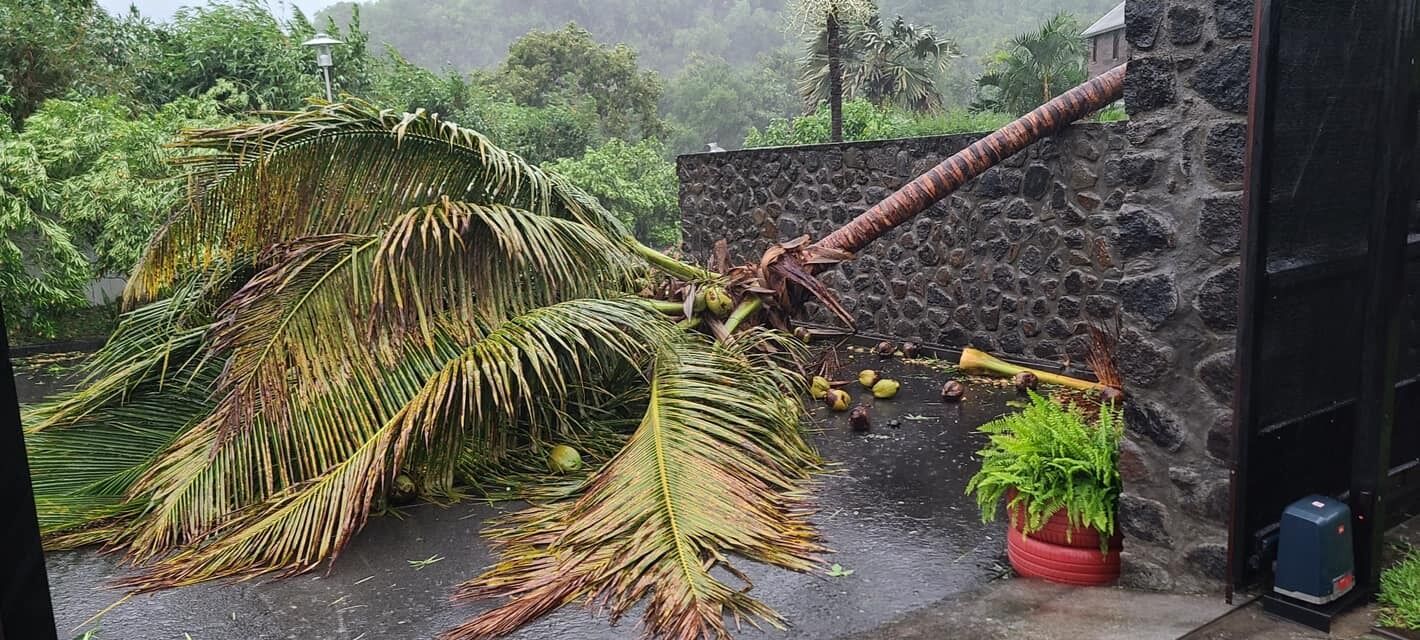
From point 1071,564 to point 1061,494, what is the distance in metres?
0.23

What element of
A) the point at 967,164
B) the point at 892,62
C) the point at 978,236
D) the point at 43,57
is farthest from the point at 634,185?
the point at 967,164

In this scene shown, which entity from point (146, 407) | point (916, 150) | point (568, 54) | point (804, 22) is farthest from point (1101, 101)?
point (568, 54)

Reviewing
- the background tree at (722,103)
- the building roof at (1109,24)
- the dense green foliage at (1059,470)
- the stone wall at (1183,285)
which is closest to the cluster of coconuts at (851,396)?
the dense green foliage at (1059,470)

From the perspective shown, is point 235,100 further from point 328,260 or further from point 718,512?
point 718,512

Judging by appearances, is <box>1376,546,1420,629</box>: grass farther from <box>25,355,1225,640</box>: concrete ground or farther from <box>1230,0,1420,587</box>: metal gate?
<box>25,355,1225,640</box>: concrete ground

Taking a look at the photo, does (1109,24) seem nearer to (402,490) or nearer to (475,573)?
(402,490)

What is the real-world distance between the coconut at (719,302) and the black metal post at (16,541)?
4456mm

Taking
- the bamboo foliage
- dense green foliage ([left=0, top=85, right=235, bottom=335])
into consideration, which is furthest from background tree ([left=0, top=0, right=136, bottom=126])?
the bamboo foliage

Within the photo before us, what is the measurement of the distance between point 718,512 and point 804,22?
1613cm

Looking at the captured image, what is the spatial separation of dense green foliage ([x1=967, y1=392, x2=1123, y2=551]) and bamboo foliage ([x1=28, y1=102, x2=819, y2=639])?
0.76m

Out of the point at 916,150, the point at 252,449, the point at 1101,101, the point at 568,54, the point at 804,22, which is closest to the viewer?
the point at 252,449

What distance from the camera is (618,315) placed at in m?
4.16

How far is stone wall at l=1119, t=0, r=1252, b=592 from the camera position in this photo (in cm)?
243

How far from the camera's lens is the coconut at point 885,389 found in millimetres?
5520
